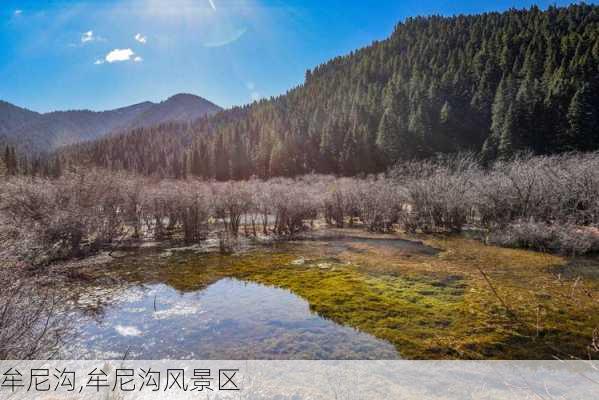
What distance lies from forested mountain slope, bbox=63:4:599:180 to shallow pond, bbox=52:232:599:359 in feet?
145

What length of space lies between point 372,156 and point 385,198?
37.8 meters

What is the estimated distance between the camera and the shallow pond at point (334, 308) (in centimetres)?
770

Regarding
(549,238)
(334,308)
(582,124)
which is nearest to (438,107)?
A: (582,124)

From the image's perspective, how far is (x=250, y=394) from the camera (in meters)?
6.01

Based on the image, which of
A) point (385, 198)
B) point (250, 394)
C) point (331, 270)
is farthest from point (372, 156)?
point (250, 394)

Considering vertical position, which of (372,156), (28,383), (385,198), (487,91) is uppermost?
(487,91)

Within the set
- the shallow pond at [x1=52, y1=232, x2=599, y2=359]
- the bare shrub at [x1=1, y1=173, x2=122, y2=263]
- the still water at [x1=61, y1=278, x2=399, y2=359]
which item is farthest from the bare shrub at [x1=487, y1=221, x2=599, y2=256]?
the bare shrub at [x1=1, y1=173, x2=122, y2=263]

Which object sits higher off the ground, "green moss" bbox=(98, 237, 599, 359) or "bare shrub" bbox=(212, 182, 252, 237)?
"bare shrub" bbox=(212, 182, 252, 237)

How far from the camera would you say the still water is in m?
7.55

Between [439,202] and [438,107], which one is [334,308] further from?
[438,107]

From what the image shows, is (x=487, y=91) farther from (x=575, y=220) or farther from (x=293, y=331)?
(x=293, y=331)

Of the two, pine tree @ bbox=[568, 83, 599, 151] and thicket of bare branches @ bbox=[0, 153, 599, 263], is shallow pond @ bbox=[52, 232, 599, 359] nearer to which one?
thicket of bare branches @ bbox=[0, 153, 599, 263]

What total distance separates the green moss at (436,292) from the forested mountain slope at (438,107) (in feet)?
138

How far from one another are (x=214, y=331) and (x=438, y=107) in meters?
73.0
